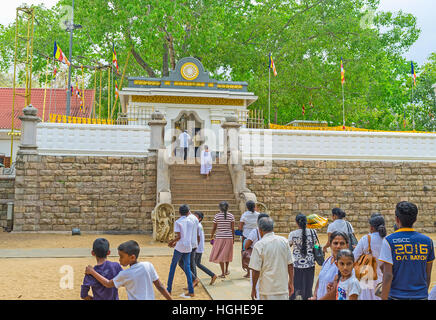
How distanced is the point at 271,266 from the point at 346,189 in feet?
40.9

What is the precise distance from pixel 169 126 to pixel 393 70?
25192mm

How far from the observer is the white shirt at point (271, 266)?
16.0 feet

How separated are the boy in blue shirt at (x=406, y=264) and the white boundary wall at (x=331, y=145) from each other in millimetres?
12328

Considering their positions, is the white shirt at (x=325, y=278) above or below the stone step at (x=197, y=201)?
below

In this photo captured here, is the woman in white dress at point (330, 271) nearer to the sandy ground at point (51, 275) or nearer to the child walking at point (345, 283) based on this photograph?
the child walking at point (345, 283)

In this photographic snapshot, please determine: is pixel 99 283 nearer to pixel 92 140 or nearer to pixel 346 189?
pixel 92 140

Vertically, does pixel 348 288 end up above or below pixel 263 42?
below

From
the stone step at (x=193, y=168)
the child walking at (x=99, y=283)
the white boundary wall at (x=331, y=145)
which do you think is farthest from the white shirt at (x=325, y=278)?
the stone step at (x=193, y=168)

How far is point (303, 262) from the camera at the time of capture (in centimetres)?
600

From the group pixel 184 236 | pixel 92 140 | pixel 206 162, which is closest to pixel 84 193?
pixel 92 140

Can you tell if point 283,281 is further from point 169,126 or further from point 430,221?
point 169,126

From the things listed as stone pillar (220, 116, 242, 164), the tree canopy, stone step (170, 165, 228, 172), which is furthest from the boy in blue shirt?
the tree canopy

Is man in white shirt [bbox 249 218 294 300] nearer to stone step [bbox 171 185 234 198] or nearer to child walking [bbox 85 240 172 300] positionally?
child walking [bbox 85 240 172 300]

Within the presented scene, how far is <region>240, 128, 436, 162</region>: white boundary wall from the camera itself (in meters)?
16.6
